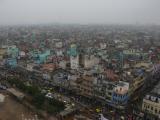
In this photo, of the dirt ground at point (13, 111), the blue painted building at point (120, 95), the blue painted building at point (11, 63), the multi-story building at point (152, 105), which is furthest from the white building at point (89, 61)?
the multi-story building at point (152, 105)

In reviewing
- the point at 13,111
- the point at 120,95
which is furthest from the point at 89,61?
the point at 13,111

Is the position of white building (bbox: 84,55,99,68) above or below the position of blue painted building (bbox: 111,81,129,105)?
above

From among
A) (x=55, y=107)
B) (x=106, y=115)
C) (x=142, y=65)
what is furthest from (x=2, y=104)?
(x=142, y=65)

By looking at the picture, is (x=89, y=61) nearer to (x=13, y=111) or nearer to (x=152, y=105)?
(x=13, y=111)

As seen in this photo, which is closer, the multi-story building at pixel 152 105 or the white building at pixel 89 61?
the multi-story building at pixel 152 105

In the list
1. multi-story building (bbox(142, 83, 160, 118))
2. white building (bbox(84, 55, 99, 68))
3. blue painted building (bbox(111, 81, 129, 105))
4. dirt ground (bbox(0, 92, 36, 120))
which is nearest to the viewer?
multi-story building (bbox(142, 83, 160, 118))

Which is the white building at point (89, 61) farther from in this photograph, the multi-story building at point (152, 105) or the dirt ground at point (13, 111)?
the multi-story building at point (152, 105)

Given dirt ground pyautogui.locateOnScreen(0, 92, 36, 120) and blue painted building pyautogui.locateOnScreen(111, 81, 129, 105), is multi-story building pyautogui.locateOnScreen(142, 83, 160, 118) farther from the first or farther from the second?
dirt ground pyautogui.locateOnScreen(0, 92, 36, 120)

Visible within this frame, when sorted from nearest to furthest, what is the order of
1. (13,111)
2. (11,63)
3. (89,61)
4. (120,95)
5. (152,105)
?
(152,105) → (120,95) → (13,111) → (89,61) → (11,63)

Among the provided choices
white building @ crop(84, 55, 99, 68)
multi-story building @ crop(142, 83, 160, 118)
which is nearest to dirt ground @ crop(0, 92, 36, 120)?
multi-story building @ crop(142, 83, 160, 118)
